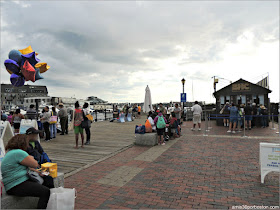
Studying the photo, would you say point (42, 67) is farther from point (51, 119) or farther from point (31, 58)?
point (51, 119)

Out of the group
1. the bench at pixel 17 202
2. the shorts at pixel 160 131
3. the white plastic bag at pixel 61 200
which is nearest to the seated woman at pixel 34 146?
the bench at pixel 17 202

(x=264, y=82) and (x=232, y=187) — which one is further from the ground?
(x=264, y=82)

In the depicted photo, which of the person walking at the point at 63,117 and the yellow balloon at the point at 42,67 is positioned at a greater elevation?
the yellow balloon at the point at 42,67

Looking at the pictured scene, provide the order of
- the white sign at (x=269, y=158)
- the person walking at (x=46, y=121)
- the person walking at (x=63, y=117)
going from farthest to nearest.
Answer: the person walking at (x=63, y=117) → the person walking at (x=46, y=121) → the white sign at (x=269, y=158)

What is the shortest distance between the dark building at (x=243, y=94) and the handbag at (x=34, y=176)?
54.1 feet

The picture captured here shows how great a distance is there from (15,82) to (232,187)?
635cm

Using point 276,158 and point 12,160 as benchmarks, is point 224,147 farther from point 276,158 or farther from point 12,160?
point 12,160

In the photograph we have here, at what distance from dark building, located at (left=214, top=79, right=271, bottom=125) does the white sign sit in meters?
13.4

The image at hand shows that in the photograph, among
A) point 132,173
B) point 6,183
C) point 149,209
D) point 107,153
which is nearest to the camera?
point 6,183

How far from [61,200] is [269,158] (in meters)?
4.41

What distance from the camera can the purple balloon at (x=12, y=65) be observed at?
18.6ft

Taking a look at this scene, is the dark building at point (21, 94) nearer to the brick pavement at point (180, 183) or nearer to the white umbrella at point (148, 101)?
the white umbrella at point (148, 101)

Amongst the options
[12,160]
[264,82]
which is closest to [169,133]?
[12,160]

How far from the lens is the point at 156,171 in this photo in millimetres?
5551
